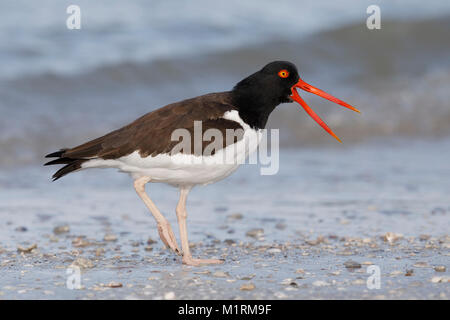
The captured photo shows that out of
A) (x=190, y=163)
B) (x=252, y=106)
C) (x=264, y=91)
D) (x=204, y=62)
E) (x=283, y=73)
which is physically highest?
(x=204, y=62)

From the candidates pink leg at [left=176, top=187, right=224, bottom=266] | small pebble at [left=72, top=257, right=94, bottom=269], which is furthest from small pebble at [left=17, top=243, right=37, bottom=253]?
pink leg at [left=176, top=187, right=224, bottom=266]

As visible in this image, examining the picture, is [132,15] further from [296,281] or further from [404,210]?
[296,281]

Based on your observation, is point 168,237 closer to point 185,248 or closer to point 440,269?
point 185,248

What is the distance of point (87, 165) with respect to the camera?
5.11m

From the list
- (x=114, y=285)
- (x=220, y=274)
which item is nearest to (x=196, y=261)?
(x=220, y=274)

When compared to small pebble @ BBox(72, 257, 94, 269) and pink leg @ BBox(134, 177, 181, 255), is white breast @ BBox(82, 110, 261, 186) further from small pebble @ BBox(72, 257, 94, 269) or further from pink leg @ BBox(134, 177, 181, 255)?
small pebble @ BBox(72, 257, 94, 269)

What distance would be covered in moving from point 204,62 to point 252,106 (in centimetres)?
761

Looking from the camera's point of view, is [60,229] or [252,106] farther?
[60,229]

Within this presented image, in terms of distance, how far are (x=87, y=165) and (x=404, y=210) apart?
129 inches

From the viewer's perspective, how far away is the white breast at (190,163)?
4.98 meters

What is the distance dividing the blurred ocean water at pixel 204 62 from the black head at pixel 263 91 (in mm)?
4430

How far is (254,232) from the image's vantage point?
6070mm

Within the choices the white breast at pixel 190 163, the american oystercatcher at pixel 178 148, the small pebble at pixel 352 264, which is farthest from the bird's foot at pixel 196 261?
the small pebble at pixel 352 264

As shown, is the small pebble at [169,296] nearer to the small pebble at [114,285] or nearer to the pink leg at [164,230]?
the small pebble at [114,285]
